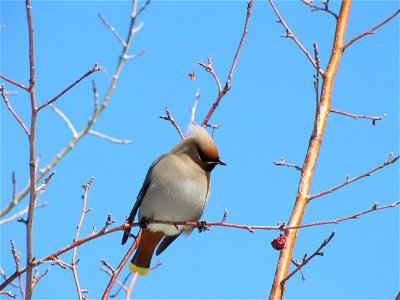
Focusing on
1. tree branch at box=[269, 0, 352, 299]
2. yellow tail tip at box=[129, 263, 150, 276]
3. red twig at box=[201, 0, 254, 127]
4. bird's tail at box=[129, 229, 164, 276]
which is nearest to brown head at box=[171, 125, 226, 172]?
red twig at box=[201, 0, 254, 127]

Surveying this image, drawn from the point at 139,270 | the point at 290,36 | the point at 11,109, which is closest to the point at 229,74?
the point at 290,36

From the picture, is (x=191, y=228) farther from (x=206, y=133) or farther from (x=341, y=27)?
(x=341, y=27)

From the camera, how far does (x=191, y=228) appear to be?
516cm

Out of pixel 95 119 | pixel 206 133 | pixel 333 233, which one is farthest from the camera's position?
pixel 206 133

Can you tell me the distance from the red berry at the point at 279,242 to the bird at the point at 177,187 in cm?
126

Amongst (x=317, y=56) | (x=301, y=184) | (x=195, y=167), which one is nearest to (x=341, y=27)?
(x=317, y=56)

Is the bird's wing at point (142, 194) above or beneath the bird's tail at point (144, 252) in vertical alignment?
above

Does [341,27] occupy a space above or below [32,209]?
above

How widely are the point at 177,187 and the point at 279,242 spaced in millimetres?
1407

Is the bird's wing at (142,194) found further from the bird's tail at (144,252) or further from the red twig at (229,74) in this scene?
the red twig at (229,74)

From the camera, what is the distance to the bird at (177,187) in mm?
4770

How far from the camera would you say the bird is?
4.77 meters

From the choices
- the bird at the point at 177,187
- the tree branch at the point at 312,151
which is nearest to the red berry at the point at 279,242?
the tree branch at the point at 312,151

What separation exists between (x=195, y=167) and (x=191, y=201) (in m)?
0.27
